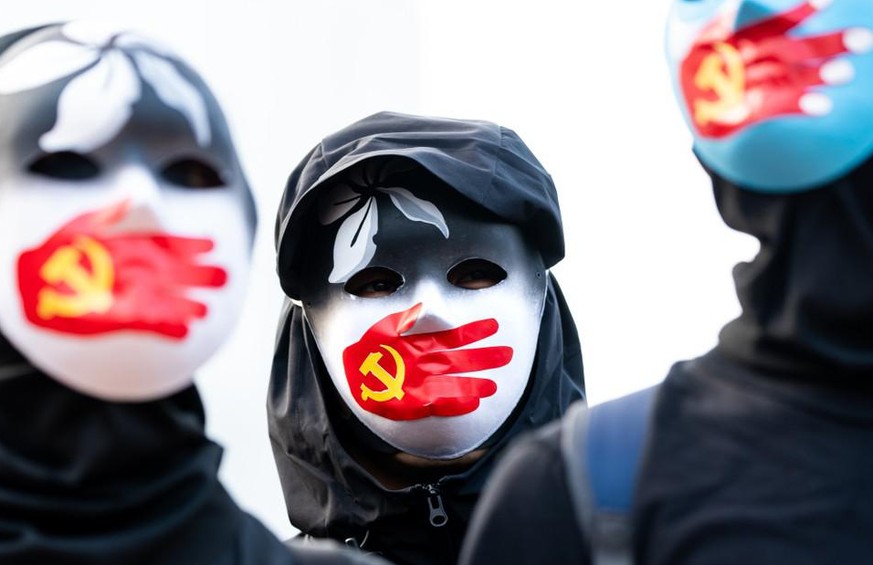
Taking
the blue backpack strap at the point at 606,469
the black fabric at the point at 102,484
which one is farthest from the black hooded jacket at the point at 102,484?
the blue backpack strap at the point at 606,469

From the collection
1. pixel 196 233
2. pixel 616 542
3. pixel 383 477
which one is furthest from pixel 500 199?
pixel 616 542

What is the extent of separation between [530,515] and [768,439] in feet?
1.07

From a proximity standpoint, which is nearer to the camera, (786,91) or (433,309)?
(786,91)

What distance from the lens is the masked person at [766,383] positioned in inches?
68.9

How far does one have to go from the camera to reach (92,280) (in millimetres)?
1879

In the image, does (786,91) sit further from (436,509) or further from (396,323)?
(436,509)

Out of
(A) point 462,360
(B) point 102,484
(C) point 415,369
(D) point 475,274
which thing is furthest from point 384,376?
(B) point 102,484

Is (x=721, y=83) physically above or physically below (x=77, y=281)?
above

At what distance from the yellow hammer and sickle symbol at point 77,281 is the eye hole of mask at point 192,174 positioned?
0.55ft

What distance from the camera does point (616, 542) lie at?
1743 mm

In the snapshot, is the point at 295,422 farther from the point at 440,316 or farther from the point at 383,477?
the point at 440,316

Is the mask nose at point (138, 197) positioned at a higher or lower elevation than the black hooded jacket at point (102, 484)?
higher

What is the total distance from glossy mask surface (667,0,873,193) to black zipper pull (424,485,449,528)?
1441 mm

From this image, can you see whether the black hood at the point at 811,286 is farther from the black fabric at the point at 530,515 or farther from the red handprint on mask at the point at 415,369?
the red handprint on mask at the point at 415,369
